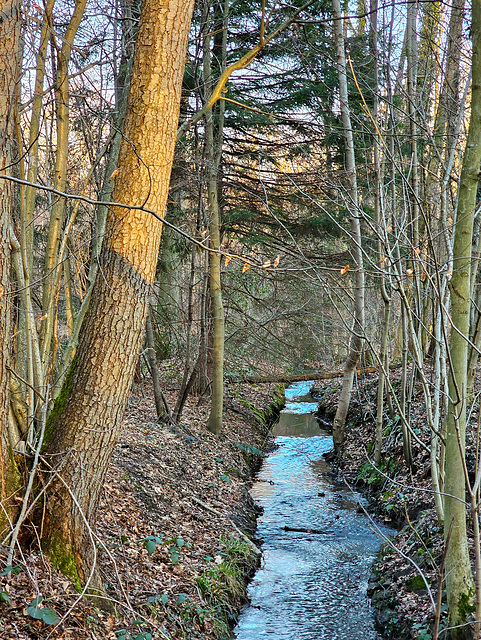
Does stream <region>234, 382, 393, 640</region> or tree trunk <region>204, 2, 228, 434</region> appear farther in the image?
tree trunk <region>204, 2, 228, 434</region>

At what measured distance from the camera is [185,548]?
18.1 feet

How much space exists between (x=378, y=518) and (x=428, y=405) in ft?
10.7

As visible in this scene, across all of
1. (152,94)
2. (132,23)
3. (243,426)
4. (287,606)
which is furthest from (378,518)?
(132,23)

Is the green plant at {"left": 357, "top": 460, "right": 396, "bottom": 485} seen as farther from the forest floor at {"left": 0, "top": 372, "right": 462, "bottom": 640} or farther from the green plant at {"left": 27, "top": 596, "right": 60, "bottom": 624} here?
the green plant at {"left": 27, "top": 596, "right": 60, "bottom": 624}

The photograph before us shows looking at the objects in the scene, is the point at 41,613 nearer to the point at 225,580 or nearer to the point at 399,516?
the point at 225,580

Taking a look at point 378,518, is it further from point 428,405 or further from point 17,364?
point 17,364

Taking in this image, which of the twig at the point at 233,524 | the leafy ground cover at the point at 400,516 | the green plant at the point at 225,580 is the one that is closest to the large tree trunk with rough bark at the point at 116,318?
the green plant at the point at 225,580

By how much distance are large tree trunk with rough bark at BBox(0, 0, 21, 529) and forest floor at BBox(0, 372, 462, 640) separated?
557 millimetres

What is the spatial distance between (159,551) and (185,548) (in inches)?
18.0

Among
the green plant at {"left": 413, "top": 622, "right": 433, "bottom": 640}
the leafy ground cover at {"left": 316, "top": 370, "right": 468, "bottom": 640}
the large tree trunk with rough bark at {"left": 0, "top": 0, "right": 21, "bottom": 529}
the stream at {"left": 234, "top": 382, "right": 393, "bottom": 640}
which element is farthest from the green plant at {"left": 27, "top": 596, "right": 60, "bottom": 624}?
the green plant at {"left": 413, "top": 622, "right": 433, "bottom": 640}

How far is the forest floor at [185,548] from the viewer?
340cm

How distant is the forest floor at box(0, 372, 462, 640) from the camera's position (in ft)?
Answer: 11.2

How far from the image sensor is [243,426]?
11.4 meters

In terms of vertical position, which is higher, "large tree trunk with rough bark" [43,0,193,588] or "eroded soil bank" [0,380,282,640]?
"large tree trunk with rough bark" [43,0,193,588]
